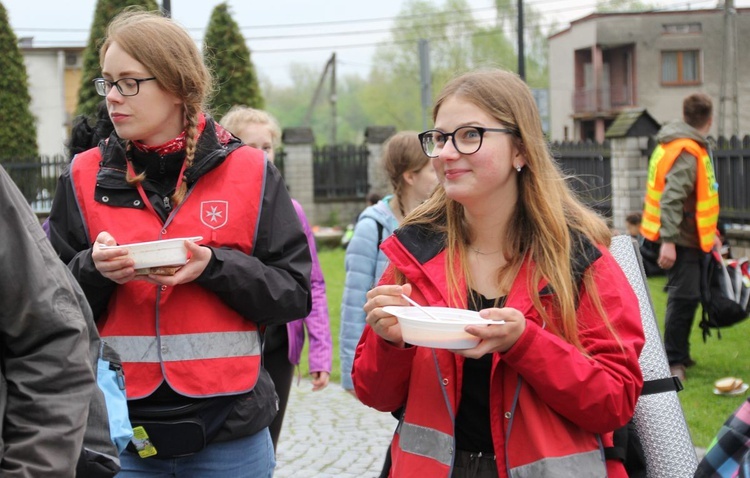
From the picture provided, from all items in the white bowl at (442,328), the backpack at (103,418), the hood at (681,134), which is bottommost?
the backpack at (103,418)

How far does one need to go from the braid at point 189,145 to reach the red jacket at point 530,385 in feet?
2.72

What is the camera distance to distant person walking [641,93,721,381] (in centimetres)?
891

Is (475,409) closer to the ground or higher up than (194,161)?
closer to the ground

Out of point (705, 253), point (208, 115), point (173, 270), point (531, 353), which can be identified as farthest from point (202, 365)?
point (705, 253)

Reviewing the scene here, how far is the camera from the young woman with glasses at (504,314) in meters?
2.69

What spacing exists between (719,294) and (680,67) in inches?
1969

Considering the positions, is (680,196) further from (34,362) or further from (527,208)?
(34,362)

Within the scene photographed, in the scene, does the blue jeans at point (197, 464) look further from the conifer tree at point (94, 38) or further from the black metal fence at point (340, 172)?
the black metal fence at point (340, 172)

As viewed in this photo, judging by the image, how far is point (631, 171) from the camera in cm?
1678

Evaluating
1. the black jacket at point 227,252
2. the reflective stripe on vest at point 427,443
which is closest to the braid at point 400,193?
the black jacket at point 227,252

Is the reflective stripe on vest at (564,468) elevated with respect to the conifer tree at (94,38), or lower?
lower

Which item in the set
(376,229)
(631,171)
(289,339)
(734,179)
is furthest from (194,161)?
(631,171)

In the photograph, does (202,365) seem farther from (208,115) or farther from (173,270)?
(208,115)

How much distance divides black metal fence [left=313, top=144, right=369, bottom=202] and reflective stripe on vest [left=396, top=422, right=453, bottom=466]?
79.6 ft
